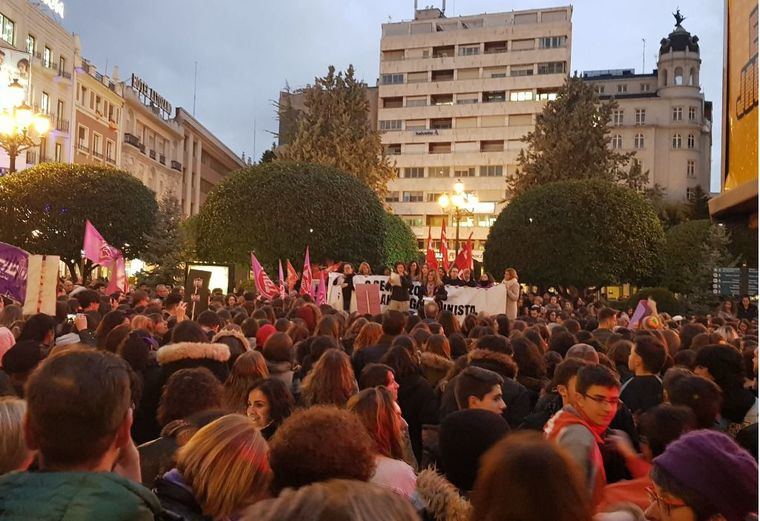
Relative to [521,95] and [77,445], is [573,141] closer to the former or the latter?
[521,95]

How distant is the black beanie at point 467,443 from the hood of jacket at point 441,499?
0.30 metres

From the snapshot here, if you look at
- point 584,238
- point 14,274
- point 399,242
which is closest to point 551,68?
point 399,242

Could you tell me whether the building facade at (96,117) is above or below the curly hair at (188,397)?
above

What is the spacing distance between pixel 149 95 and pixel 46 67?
2043 cm

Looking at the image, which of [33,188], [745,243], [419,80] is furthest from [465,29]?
[33,188]

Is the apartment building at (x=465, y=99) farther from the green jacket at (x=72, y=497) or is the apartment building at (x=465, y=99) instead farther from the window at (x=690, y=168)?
the green jacket at (x=72, y=497)

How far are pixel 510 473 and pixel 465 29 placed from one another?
75.1 meters

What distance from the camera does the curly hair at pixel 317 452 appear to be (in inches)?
110

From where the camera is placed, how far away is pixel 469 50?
73062 mm

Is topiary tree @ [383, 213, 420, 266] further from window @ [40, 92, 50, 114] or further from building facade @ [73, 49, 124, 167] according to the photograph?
window @ [40, 92, 50, 114]

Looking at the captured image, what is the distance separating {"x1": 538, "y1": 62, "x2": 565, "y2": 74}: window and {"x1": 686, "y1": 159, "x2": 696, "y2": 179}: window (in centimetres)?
1694

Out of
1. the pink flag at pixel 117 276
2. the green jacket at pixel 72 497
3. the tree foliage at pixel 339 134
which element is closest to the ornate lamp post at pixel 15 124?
the pink flag at pixel 117 276

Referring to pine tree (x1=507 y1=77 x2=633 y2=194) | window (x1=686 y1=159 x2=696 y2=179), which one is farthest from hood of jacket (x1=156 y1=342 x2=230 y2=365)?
window (x1=686 y1=159 x2=696 y2=179)

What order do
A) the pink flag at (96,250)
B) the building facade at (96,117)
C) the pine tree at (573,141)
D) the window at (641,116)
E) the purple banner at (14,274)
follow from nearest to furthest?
the purple banner at (14,274) < the pink flag at (96,250) < the pine tree at (573,141) < the building facade at (96,117) < the window at (641,116)
